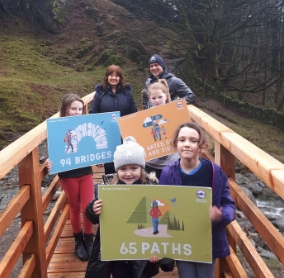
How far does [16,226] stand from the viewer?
610 cm

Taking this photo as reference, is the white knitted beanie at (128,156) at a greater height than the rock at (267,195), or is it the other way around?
the white knitted beanie at (128,156)

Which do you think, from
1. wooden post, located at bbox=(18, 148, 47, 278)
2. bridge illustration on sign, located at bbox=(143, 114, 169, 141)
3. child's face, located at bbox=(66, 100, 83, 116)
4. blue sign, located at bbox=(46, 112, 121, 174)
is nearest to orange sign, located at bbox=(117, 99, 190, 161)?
bridge illustration on sign, located at bbox=(143, 114, 169, 141)

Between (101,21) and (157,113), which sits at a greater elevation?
(101,21)

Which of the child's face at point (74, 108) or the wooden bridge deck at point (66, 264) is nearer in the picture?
the wooden bridge deck at point (66, 264)

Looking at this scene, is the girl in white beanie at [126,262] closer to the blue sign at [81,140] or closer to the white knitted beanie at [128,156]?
the white knitted beanie at [128,156]

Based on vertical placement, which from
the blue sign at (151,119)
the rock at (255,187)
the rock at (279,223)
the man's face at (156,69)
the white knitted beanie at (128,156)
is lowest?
the rock at (279,223)

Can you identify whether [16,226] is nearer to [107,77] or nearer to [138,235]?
[107,77]

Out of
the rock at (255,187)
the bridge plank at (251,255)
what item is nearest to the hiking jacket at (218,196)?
the bridge plank at (251,255)

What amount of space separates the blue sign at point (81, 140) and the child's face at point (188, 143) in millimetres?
1241

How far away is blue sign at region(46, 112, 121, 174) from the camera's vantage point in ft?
9.55

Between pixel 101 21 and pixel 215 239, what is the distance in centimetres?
2131

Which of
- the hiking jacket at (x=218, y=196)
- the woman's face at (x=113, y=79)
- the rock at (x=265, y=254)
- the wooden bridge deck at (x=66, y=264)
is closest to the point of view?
the hiking jacket at (x=218, y=196)

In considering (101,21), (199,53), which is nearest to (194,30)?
(199,53)

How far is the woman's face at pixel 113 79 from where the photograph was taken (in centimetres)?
378
